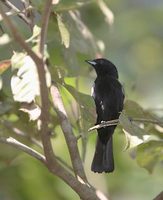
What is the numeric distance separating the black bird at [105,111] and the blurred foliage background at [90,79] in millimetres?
77

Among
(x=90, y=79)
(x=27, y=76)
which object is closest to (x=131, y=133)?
(x=27, y=76)

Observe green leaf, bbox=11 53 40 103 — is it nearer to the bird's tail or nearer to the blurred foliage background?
the blurred foliage background

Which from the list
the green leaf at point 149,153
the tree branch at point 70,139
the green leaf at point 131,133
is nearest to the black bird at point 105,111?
the green leaf at point 149,153

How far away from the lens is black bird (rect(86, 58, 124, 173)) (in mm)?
2625

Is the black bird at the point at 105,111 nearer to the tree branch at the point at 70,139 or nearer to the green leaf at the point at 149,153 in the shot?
the green leaf at the point at 149,153

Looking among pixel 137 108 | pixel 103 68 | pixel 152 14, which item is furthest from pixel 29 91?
pixel 152 14

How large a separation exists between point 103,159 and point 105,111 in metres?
0.20

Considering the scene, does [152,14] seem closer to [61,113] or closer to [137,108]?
[137,108]

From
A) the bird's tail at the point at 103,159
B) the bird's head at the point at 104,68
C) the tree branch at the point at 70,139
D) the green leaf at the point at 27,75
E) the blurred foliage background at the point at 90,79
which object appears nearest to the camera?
the green leaf at the point at 27,75

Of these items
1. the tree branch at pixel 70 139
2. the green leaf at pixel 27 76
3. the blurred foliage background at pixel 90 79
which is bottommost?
the blurred foliage background at pixel 90 79

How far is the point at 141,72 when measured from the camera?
4371 mm

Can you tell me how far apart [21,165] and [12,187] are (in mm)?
120

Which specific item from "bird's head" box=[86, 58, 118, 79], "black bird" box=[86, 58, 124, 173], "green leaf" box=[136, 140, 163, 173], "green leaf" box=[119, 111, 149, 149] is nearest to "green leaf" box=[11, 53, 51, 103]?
"green leaf" box=[119, 111, 149, 149]

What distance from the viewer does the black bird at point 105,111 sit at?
8.61 feet
